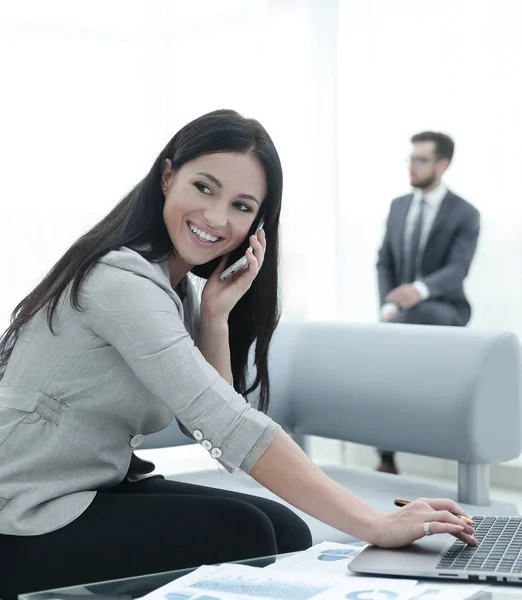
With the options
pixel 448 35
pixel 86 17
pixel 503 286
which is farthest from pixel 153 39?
pixel 503 286

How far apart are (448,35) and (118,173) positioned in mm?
2005

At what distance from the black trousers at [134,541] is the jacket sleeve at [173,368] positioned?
0.60ft

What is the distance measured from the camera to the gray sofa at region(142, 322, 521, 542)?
2406 mm

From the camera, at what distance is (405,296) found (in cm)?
416

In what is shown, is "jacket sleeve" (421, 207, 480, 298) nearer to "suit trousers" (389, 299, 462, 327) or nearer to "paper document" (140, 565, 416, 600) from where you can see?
"suit trousers" (389, 299, 462, 327)

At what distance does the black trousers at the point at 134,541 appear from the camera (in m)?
1.50

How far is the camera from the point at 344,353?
2.74 metres

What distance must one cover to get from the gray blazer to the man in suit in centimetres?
263

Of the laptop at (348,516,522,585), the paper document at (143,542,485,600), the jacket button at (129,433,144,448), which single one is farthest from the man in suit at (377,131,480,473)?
the paper document at (143,542,485,600)

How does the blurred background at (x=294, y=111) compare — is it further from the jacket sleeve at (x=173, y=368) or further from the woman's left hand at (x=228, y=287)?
the jacket sleeve at (x=173, y=368)

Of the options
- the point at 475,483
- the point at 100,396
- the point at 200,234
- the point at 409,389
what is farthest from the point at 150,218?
the point at 475,483

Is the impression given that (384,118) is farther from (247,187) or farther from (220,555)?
(220,555)

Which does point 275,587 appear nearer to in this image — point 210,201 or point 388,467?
point 210,201

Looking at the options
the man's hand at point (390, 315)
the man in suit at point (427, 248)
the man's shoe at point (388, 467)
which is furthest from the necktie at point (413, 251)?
the man's shoe at point (388, 467)
